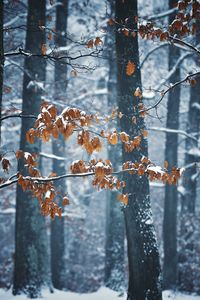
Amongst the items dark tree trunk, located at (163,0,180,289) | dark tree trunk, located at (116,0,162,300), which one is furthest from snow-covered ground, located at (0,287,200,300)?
dark tree trunk, located at (116,0,162,300)

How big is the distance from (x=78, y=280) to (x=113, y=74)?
977cm

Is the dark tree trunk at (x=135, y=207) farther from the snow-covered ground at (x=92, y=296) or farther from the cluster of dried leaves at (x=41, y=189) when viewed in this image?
the snow-covered ground at (x=92, y=296)

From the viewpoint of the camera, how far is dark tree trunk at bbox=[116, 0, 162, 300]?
5.99 metres

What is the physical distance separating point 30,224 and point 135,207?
3.79 meters

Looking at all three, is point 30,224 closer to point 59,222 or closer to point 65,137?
point 59,222

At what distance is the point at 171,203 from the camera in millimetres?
12070

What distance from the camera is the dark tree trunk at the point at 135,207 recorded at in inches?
236

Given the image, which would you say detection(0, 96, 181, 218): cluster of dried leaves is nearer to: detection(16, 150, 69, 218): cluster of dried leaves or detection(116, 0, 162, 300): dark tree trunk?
detection(16, 150, 69, 218): cluster of dried leaves

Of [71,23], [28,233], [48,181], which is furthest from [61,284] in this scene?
[71,23]

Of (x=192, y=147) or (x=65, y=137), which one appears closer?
(x=65, y=137)

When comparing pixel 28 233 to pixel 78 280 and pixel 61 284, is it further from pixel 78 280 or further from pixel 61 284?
pixel 78 280

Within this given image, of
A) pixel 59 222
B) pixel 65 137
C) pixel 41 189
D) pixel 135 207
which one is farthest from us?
pixel 59 222

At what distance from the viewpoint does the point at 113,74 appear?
11.5 metres

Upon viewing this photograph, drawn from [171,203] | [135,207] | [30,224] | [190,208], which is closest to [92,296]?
[30,224]
